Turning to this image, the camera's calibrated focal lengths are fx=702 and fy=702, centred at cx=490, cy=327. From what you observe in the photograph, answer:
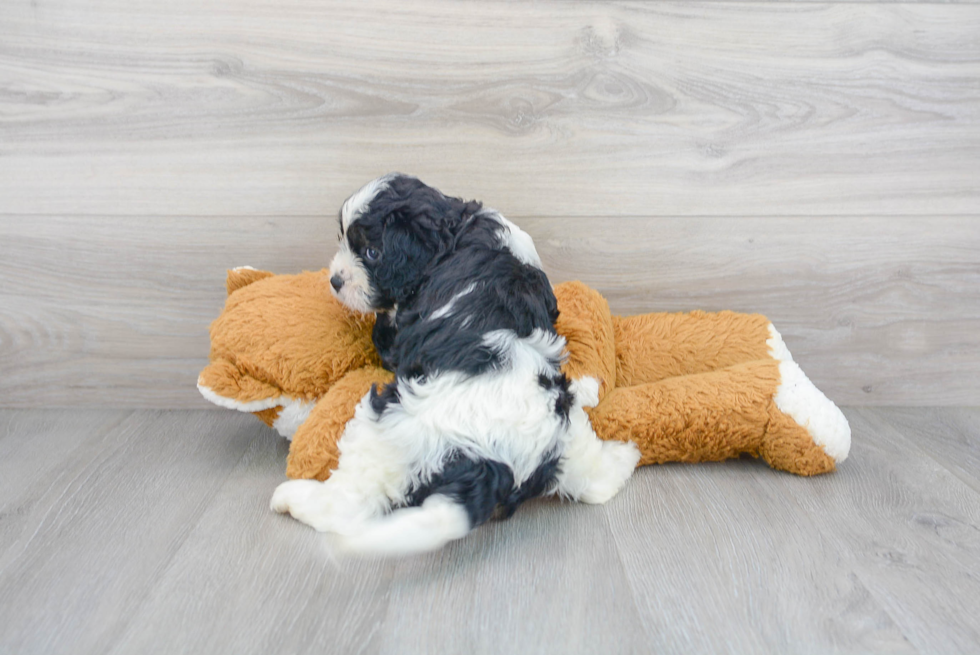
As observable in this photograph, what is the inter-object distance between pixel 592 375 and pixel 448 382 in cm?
32

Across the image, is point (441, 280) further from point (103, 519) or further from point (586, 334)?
point (103, 519)

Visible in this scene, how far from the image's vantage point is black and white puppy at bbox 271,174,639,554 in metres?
1.00

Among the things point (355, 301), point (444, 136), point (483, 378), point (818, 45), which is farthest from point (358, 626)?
point (818, 45)

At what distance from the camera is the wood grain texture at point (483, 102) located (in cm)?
145

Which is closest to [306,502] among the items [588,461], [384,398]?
[384,398]

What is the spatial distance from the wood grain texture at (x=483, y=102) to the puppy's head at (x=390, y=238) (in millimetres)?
408

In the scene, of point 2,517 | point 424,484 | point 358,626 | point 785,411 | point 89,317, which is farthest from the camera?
point 89,317

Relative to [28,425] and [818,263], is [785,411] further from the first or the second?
[28,425]

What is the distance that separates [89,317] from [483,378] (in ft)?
3.41

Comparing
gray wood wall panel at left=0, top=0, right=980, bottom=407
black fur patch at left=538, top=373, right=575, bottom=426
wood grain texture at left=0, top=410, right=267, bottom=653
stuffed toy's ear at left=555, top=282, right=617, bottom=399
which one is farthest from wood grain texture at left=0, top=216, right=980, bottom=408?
black fur patch at left=538, top=373, right=575, bottom=426

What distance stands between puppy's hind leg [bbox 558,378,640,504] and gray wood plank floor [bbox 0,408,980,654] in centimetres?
3

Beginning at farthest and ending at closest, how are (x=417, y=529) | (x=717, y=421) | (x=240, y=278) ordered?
(x=240, y=278), (x=717, y=421), (x=417, y=529)

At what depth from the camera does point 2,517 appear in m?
1.12

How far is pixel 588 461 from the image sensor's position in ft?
3.82
